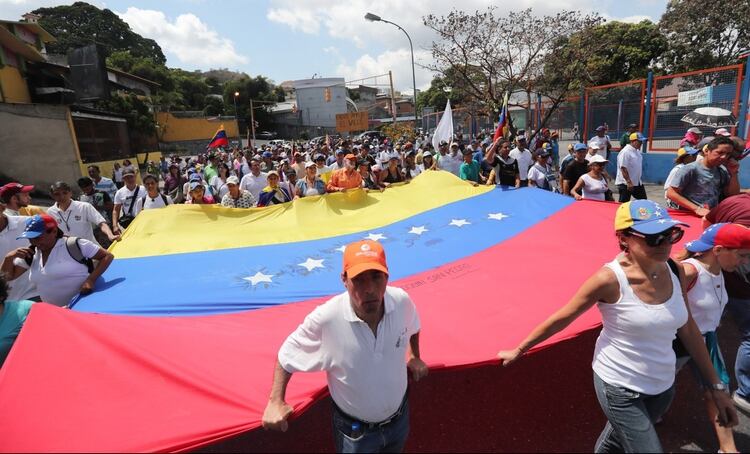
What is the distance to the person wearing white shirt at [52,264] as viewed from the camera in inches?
148

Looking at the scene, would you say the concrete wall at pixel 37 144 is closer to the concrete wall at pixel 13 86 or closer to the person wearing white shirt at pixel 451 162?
the concrete wall at pixel 13 86

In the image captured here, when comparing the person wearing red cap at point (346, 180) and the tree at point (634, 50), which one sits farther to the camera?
the tree at point (634, 50)

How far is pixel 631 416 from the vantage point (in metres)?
2.16

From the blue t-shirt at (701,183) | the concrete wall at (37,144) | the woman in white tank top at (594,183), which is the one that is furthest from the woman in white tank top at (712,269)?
the concrete wall at (37,144)

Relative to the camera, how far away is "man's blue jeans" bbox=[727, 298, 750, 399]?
3.29 m

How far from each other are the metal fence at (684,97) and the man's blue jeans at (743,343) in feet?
30.7

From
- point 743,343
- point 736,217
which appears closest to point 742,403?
point 743,343

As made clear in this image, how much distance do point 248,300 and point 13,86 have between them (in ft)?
79.6

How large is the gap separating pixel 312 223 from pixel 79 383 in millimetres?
4246

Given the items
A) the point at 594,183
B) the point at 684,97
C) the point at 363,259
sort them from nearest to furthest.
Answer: the point at 363,259 → the point at 594,183 → the point at 684,97

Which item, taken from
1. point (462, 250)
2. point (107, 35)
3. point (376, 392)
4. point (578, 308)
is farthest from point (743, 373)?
point (107, 35)

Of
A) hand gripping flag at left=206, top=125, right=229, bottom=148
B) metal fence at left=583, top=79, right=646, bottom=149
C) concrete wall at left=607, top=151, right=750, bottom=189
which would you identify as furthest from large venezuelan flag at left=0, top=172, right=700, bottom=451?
metal fence at left=583, top=79, right=646, bottom=149

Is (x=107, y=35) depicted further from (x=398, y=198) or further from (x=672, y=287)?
(x=672, y=287)

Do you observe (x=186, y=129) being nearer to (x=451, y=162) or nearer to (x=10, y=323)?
(x=451, y=162)
